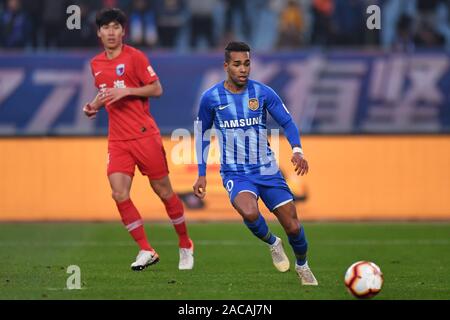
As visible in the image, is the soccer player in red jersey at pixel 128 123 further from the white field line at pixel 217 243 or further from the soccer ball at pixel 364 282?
the white field line at pixel 217 243

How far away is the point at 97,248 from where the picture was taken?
1372 cm

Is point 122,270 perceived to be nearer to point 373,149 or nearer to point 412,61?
point 373,149

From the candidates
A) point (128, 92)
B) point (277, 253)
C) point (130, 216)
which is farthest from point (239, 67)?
point (130, 216)

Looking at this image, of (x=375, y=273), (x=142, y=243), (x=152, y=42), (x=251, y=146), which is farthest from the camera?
(x=152, y=42)

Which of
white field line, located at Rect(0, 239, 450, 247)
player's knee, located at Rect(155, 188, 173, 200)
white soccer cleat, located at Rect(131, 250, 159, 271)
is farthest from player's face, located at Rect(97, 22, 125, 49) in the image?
white field line, located at Rect(0, 239, 450, 247)

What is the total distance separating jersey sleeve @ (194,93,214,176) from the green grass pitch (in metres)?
1.08

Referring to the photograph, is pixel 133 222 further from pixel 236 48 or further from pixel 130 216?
pixel 236 48

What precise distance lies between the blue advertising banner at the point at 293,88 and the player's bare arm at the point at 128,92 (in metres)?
8.53

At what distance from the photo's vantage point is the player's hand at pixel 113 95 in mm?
10500

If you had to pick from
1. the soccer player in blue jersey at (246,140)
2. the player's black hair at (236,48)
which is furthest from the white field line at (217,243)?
the player's black hair at (236,48)

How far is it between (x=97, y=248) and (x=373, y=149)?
650cm

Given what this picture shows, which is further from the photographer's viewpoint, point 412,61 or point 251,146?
point 412,61

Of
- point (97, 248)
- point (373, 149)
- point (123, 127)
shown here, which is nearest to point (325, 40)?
point (373, 149)

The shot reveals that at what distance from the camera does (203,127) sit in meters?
10.1
